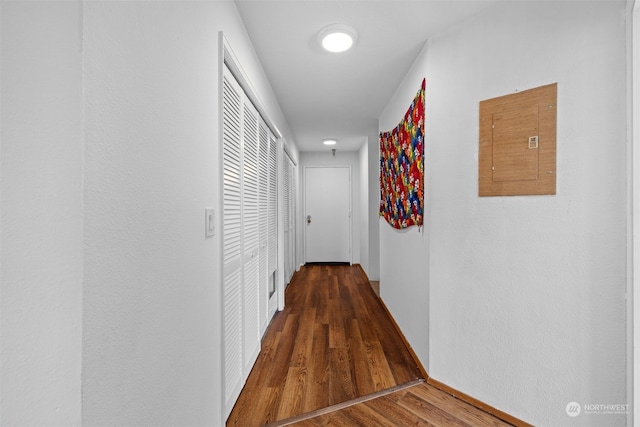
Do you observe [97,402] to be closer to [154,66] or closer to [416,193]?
[154,66]

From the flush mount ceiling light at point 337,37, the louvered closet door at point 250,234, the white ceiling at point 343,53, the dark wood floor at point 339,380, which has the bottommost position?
the dark wood floor at point 339,380

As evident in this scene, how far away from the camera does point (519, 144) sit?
146 cm

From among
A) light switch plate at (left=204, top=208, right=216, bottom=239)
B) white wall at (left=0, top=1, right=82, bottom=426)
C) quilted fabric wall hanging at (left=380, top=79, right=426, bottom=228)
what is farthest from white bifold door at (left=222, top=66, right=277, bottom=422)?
quilted fabric wall hanging at (left=380, top=79, right=426, bottom=228)

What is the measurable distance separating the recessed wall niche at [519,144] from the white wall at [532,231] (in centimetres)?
4

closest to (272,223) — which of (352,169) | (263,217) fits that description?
(263,217)

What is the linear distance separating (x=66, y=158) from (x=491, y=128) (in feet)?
5.82

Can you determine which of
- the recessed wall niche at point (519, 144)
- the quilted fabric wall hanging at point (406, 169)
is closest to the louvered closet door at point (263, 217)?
the quilted fabric wall hanging at point (406, 169)

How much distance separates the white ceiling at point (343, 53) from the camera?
5.10ft

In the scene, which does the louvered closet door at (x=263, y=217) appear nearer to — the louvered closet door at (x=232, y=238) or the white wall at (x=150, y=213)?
the louvered closet door at (x=232, y=238)

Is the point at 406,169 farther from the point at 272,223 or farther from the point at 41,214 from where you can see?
the point at 41,214

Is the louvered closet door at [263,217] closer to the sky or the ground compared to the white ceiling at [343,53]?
closer to the ground

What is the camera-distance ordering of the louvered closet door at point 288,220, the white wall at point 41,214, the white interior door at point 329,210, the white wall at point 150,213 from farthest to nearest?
the white interior door at point 329,210, the louvered closet door at point 288,220, the white wall at point 150,213, the white wall at point 41,214

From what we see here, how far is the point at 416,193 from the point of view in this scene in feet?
6.68

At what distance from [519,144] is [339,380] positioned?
173 cm
